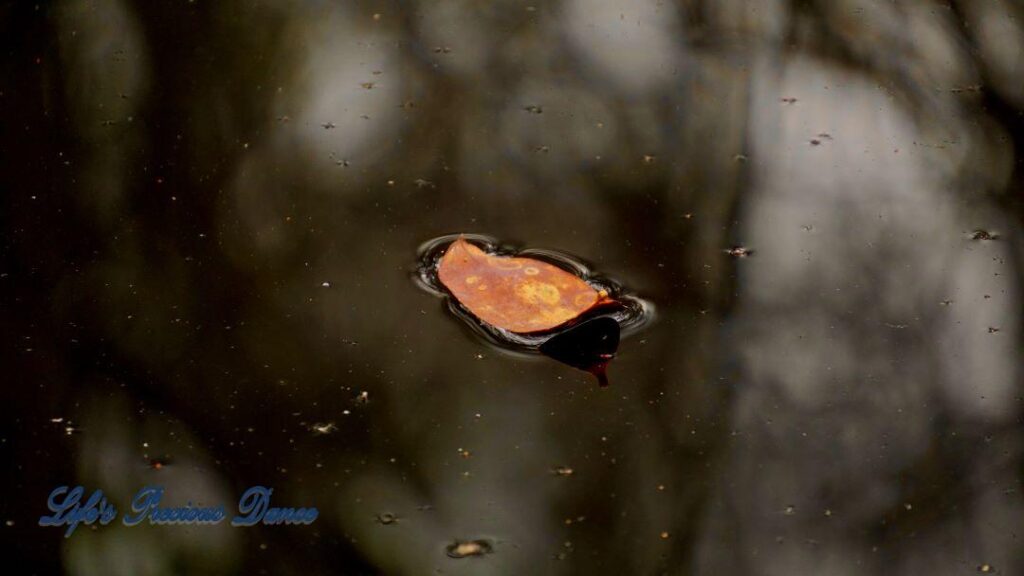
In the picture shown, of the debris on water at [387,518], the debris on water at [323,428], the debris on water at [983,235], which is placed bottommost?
the debris on water at [983,235]

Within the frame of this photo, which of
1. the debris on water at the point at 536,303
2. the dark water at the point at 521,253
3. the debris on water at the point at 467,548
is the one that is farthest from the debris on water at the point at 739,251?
the debris on water at the point at 467,548

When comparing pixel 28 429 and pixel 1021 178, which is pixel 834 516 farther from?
pixel 28 429

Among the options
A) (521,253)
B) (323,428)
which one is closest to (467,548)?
(323,428)

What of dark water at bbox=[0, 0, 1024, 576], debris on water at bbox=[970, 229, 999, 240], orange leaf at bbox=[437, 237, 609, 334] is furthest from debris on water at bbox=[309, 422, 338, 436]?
debris on water at bbox=[970, 229, 999, 240]

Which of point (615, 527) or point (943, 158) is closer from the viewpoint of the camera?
point (615, 527)

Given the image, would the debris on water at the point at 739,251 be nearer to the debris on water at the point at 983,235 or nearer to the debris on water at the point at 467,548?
the debris on water at the point at 983,235

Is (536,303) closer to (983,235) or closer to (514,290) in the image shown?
(514,290)

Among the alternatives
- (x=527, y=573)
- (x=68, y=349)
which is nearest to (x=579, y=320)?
(x=527, y=573)
